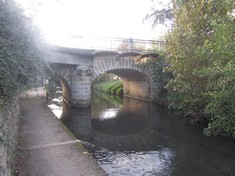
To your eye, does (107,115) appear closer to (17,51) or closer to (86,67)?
(86,67)

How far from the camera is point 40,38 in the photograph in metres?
5.14

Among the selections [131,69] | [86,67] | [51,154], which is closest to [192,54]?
[51,154]

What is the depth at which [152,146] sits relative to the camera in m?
8.33

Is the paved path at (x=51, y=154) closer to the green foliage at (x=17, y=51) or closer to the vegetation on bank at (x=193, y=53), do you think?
the green foliage at (x=17, y=51)

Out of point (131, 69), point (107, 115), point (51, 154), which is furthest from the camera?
point (131, 69)

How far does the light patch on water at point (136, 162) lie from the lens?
6.24 meters

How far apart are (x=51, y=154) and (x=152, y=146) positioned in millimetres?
3882

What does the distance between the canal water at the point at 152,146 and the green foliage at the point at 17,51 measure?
331 centimetres

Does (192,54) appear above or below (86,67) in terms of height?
above

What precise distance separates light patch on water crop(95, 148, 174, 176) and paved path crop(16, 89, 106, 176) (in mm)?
1065

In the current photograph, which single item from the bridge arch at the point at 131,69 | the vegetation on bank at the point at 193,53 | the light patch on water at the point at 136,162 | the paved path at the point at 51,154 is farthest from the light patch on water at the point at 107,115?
the light patch on water at the point at 136,162

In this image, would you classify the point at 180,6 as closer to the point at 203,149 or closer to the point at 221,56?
the point at 221,56

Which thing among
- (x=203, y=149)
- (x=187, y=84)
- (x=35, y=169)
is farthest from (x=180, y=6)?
(x=35, y=169)

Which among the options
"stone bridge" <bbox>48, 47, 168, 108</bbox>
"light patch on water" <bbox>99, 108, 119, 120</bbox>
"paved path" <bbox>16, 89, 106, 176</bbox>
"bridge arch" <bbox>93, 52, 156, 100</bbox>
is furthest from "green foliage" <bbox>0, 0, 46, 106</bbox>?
"bridge arch" <bbox>93, 52, 156, 100</bbox>
